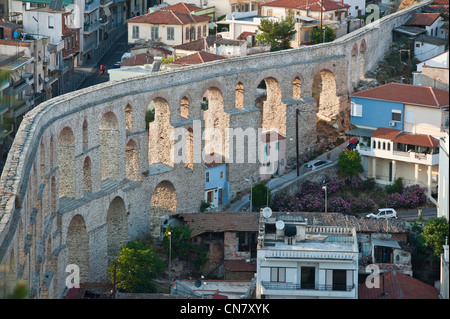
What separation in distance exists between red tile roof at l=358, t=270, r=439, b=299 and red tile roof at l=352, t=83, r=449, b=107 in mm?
15898

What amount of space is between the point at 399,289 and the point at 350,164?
16861 millimetres

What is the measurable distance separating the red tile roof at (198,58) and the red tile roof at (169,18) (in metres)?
10.3

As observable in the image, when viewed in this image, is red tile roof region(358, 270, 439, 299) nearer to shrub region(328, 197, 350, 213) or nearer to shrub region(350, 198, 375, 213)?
shrub region(328, 197, 350, 213)

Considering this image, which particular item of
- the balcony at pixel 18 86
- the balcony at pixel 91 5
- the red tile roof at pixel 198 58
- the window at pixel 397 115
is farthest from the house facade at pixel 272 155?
the balcony at pixel 91 5

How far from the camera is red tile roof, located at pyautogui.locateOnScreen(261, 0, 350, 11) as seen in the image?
8719cm

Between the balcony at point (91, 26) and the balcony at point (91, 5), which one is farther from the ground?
the balcony at point (91, 5)

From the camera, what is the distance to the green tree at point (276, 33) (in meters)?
82.4

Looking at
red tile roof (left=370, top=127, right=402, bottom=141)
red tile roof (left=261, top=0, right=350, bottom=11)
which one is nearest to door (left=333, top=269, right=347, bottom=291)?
red tile roof (left=370, top=127, right=402, bottom=141)

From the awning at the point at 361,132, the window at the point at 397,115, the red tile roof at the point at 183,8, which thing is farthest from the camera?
the red tile roof at the point at 183,8

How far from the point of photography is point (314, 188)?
224ft

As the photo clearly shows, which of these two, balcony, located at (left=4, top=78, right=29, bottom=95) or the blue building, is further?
balcony, located at (left=4, top=78, right=29, bottom=95)

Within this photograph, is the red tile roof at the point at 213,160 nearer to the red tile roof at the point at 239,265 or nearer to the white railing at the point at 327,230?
the red tile roof at the point at 239,265
